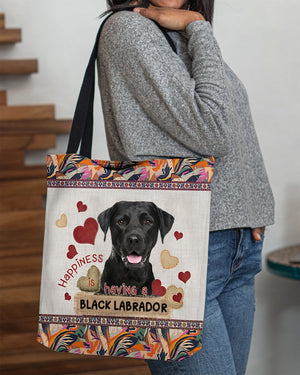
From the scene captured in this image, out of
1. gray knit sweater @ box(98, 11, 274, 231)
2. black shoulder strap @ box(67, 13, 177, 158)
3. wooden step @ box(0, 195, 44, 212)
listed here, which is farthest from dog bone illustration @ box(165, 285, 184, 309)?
wooden step @ box(0, 195, 44, 212)

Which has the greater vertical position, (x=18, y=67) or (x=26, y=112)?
(x=18, y=67)

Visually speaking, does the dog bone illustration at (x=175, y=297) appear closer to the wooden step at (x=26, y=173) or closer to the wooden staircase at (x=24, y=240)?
the wooden staircase at (x=24, y=240)

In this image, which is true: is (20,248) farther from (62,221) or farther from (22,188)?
(62,221)

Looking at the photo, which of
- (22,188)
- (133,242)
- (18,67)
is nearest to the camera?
(133,242)

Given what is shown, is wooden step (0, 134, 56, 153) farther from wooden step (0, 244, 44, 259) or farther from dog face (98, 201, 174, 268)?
dog face (98, 201, 174, 268)

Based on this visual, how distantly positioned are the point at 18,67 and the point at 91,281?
1426 mm

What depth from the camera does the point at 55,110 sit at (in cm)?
201

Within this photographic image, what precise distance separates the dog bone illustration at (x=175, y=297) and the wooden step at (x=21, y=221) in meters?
1.06

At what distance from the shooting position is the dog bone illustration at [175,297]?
2.58ft

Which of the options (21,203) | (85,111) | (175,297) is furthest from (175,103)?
(21,203)

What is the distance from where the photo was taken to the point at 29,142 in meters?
1.96

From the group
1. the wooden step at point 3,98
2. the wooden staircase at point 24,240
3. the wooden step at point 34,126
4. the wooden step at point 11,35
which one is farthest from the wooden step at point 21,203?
the wooden step at point 11,35

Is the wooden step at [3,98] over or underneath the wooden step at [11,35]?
underneath

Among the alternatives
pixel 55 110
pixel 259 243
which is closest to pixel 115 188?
pixel 259 243
